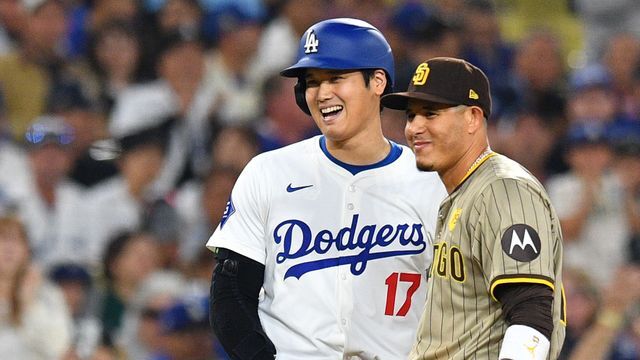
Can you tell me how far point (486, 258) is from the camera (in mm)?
3051

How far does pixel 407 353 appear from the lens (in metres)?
3.79

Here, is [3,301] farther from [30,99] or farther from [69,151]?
[30,99]

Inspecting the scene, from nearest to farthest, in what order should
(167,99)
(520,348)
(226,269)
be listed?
(520,348), (226,269), (167,99)

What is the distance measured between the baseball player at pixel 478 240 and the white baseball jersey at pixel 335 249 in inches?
17.1

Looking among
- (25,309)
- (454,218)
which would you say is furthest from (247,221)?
(25,309)

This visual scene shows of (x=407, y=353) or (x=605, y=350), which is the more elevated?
(x=407, y=353)

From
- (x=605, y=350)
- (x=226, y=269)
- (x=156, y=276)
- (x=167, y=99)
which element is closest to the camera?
(x=226, y=269)

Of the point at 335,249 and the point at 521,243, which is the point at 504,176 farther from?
the point at 335,249

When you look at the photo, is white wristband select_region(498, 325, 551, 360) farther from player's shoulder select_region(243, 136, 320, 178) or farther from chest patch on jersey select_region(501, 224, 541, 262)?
player's shoulder select_region(243, 136, 320, 178)

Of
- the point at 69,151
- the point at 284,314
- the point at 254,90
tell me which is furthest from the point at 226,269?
the point at 254,90

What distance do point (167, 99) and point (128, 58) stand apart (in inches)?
16.2

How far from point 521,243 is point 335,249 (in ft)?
3.08

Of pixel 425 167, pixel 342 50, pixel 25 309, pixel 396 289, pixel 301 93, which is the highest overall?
pixel 342 50

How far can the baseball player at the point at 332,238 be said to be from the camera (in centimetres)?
372
